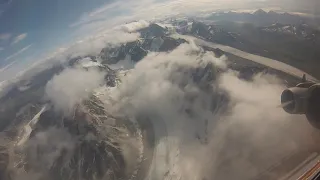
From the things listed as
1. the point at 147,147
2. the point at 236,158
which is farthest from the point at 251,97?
the point at 147,147

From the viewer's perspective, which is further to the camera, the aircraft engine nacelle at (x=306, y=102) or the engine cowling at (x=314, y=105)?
the aircraft engine nacelle at (x=306, y=102)

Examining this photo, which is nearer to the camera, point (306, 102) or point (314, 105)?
point (314, 105)

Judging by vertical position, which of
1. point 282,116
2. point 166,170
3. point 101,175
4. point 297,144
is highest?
point 297,144

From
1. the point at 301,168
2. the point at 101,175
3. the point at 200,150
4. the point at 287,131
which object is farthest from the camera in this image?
the point at 101,175

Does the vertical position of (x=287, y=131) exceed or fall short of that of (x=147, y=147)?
it exceeds it

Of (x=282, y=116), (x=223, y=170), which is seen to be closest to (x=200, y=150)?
(x=223, y=170)

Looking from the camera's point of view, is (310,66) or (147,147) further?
(147,147)

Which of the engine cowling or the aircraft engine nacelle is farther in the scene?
the aircraft engine nacelle

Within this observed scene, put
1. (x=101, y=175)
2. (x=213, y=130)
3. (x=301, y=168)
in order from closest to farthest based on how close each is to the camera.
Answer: (x=301, y=168) → (x=213, y=130) → (x=101, y=175)

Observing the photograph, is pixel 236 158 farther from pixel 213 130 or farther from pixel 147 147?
pixel 147 147
